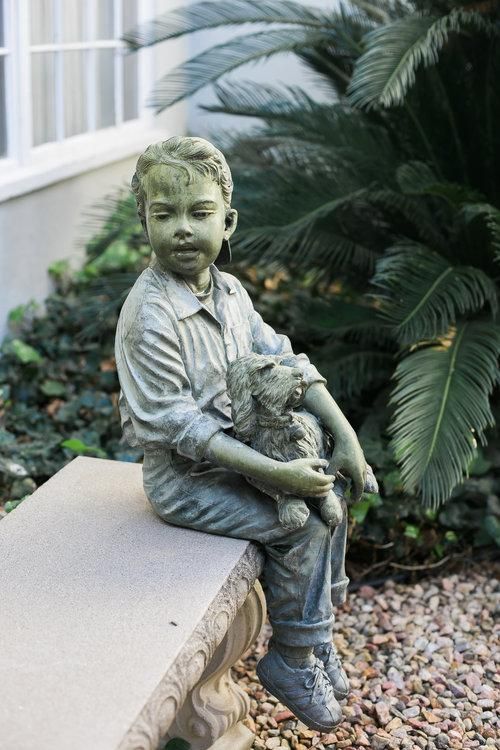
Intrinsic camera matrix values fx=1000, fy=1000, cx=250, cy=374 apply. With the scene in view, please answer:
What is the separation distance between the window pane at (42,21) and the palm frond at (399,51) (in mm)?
1951

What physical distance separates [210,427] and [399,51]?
2231 mm

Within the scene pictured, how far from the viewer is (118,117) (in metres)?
6.51

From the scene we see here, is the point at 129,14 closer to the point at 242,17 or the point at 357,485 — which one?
the point at 242,17

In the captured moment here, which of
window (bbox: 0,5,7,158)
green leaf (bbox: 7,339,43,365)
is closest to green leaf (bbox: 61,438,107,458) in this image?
green leaf (bbox: 7,339,43,365)

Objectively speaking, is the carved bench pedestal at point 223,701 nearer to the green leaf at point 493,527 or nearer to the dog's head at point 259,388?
the dog's head at point 259,388

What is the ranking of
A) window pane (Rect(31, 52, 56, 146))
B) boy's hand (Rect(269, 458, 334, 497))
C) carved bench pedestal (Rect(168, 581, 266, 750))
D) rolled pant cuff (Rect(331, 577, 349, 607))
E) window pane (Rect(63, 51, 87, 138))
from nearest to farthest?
boy's hand (Rect(269, 458, 334, 497)), carved bench pedestal (Rect(168, 581, 266, 750)), rolled pant cuff (Rect(331, 577, 349, 607)), window pane (Rect(31, 52, 56, 146)), window pane (Rect(63, 51, 87, 138))

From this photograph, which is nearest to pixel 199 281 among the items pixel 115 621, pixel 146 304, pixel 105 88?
pixel 146 304

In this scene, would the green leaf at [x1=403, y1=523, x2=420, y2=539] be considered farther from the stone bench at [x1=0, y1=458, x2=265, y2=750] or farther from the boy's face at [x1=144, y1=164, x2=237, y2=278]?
the boy's face at [x1=144, y1=164, x2=237, y2=278]

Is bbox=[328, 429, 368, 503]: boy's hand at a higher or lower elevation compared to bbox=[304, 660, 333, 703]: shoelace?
higher

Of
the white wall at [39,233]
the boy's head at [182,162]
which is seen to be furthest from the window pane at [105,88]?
the boy's head at [182,162]

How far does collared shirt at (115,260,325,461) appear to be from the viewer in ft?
8.43

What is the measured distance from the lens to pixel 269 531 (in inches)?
104

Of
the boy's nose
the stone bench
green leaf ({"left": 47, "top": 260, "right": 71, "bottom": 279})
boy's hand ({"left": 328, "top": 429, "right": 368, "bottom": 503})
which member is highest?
the boy's nose

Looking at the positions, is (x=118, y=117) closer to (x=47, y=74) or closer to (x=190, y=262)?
(x=47, y=74)
